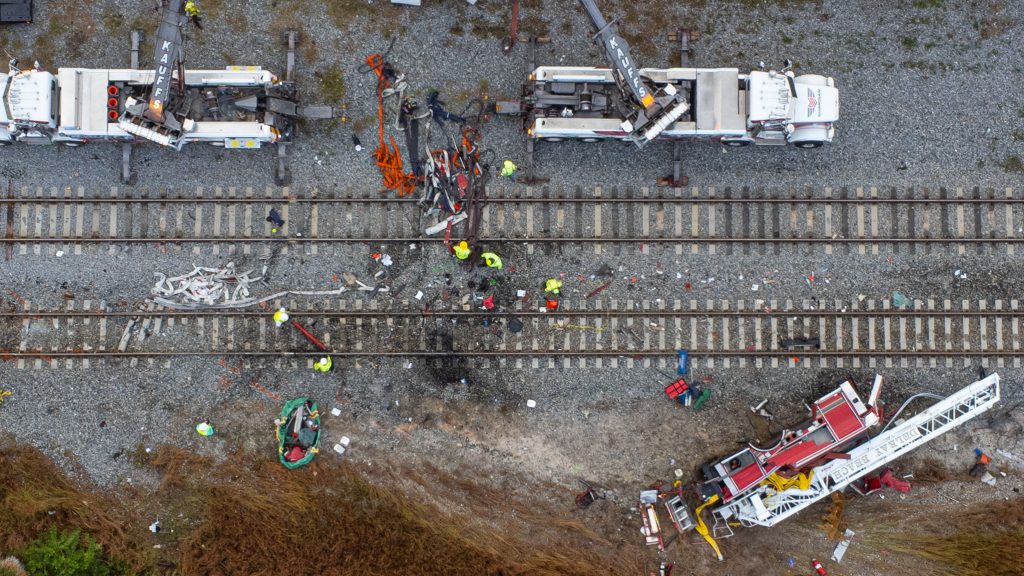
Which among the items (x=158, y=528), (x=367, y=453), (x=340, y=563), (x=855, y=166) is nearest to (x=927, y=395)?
(x=855, y=166)

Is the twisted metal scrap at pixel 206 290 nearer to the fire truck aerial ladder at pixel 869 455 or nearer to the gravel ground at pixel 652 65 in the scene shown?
the gravel ground at pixel 652 65

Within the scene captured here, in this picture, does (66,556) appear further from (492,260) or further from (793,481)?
(793,481)

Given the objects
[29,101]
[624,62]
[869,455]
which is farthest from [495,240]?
[29,101]

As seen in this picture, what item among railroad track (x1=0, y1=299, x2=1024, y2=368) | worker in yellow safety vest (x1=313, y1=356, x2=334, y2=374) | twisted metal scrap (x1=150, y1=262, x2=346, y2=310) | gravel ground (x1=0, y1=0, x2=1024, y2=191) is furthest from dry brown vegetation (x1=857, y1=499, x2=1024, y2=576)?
twisted metal scrap (x1=150, y1=262, x2=346, y2=310)

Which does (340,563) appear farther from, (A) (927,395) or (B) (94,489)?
(A) (927,395)

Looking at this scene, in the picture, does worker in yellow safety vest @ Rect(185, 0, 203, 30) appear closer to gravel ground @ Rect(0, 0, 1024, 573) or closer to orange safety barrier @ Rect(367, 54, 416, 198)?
gravel ground @ Rect(0, 0, 1024, 573)

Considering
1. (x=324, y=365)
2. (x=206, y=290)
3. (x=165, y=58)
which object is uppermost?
(x=165, y=58)
